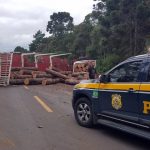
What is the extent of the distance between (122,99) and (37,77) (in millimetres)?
17404

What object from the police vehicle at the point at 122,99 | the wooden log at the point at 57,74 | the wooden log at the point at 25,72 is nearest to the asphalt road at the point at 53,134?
the police vehicle at the point at 122,99

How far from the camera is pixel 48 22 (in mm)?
98625

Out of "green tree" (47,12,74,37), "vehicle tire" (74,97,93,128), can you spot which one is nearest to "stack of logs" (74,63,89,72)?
"vehicle tire" (74,97,93,128)

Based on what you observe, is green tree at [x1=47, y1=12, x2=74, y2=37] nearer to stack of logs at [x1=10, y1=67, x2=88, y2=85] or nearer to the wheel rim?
stack of logs at [x1=10, y1=67, x2=88, y2=85]

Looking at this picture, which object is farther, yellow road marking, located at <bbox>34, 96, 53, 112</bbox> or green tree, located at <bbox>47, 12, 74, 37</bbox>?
green tree, located at <bbox>47, 12, 74, 37</bbox>

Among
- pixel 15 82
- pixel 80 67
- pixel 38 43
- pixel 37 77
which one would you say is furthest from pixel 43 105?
pixel 38 43

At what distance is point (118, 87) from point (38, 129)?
230 cm

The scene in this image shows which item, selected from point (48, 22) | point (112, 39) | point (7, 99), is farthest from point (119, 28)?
point (48, 22)

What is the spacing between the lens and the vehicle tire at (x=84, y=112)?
386 inches

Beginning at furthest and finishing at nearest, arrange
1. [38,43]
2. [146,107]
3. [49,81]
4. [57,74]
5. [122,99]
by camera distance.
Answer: [38,43]
[57,74]
[49,81]
[122,99]
[146,107]

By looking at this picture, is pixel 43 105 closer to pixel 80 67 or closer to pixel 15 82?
pixel 15 82

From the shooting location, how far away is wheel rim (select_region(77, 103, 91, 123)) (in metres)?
9.88

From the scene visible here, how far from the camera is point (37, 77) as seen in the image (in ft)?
83.5

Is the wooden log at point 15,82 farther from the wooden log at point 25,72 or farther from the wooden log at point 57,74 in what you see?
the wooden log at point 57,74
